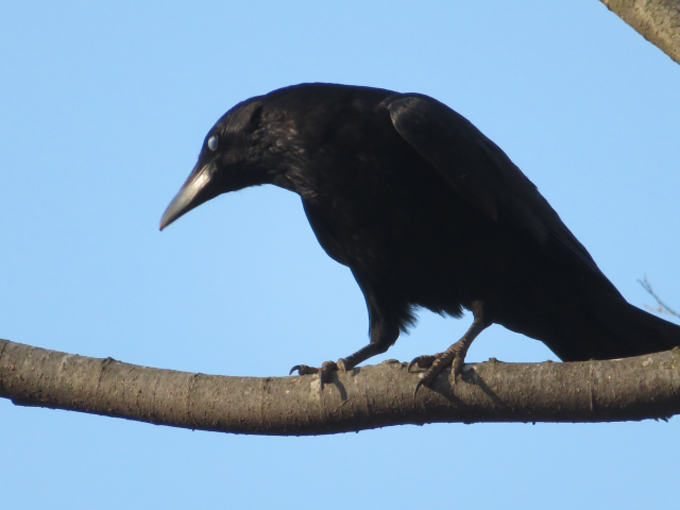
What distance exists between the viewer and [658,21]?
10.7 feet

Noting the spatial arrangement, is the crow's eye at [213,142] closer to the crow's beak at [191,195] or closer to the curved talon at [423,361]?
the crow's beak at [191,195]

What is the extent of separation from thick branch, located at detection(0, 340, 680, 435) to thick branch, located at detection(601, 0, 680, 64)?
1447 mm

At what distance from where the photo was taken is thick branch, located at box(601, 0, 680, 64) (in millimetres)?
3213

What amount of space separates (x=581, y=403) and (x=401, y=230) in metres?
1.43

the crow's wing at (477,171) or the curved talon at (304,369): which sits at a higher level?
the crow's wing at (477,171)

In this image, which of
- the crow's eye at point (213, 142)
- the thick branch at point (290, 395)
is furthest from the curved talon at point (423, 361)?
the crow's eye at point (213, 142)

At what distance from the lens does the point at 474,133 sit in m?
4.38

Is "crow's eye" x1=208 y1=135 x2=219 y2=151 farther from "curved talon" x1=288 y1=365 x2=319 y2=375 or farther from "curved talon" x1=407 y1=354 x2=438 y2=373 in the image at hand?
"curved talon" x1=407 y1=354 x2=438 y2=373

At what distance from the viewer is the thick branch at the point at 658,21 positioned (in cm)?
321

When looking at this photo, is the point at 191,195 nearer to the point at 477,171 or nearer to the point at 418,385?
the point at 477,171

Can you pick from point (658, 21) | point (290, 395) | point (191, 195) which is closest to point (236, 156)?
point (191, 195)

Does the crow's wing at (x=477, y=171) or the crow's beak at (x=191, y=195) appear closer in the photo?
the crow's wing at (x=477, y=171)

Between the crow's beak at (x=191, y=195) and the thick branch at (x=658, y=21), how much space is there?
7.55 feet

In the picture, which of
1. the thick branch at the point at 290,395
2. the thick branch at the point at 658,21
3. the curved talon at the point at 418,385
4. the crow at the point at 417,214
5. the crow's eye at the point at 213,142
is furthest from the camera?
the crow's eye at the point at 213,142
